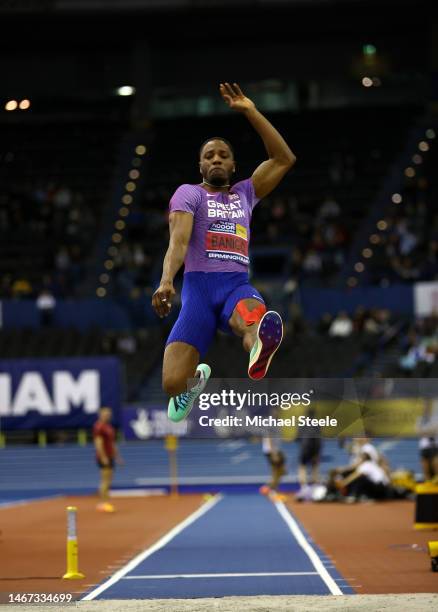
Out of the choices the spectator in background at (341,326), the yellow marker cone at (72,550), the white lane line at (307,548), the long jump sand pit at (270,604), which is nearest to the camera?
the long jump sand pit at (270,604)

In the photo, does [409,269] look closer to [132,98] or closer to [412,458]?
[412,458]

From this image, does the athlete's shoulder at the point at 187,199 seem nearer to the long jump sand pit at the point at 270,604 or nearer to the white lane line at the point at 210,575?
the long jump sand pit at the point at 270,604

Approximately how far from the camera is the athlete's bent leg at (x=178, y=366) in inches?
281

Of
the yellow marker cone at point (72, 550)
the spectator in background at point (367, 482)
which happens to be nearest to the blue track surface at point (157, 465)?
the spectator in background at point (367, 482)

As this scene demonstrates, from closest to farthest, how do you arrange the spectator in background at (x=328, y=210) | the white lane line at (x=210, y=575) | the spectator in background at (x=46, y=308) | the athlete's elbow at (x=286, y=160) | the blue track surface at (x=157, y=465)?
the athlete's elbow at (x=286, y=160)
the white lane line at (x=210, y=575)
the blue track surface at (x=157, y=465)
the spectator in background at (x=46, y=308)
the spectator in background at (x=328, y=210)

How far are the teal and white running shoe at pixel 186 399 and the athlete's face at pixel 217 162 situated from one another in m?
1.19

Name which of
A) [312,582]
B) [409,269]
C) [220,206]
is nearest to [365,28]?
[409,269]

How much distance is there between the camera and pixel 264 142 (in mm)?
7363

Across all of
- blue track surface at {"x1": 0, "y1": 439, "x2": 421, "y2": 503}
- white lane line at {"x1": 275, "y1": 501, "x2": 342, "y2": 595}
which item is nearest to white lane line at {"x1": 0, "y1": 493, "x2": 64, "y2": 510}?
blue track surface at {"x1": 0, "y1": 439, "x2": 421, "y2": 503}

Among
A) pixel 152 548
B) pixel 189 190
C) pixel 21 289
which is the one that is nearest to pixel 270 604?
pixel 189 190

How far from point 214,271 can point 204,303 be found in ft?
0.69

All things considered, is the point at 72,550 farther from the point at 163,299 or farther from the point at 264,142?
the point at 264,142

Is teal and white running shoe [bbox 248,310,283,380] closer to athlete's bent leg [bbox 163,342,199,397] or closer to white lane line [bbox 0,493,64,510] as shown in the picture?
athlete's bent leg [bbox 163,342,199,397]

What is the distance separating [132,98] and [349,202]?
863 cm
